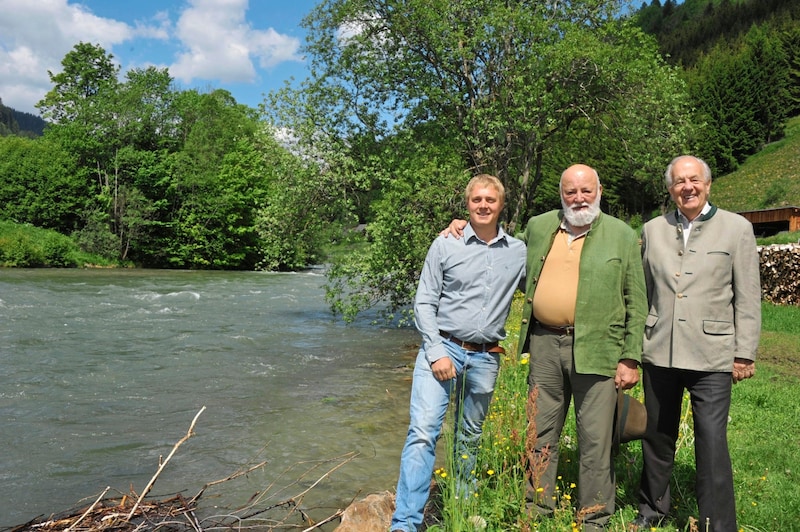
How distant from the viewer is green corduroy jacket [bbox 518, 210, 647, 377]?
3799 mm

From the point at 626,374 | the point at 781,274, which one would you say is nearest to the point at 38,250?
the point at 781,274

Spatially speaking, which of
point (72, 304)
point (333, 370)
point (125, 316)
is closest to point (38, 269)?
point (72, 304)

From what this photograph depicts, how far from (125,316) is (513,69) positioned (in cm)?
1226

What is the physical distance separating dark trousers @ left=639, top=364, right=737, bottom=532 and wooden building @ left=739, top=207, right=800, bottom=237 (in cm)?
2768

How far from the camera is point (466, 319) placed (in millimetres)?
3920

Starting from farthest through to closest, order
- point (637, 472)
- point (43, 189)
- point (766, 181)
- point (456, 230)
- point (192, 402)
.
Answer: point (766, 181)
point (43, 189)
point (192, 402)
point (637, 472)
point (456, 230)

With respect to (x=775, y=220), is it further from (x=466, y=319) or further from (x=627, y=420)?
(x=466, y=319)

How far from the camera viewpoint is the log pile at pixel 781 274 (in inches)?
639

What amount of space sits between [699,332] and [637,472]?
5.25 ft

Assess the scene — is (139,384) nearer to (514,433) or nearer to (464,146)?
(514,433)

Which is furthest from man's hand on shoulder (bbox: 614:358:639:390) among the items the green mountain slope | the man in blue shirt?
the green mountain slope

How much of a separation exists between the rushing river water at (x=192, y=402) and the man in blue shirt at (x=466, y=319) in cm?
204

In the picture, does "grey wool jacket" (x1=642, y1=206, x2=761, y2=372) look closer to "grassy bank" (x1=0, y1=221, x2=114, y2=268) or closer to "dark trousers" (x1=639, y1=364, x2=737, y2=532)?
"dark trousers" (x1=639, y1=364, x2=737, y2=532)

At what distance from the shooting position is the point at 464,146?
A: 15.2 m
